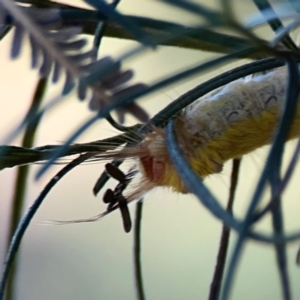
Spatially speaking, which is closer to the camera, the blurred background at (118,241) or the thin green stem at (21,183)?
the thin green stem at (21,183)

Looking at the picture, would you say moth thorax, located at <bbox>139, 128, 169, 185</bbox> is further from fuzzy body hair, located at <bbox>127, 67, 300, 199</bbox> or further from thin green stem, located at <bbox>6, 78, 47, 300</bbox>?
thin green stem, located at <bbox>6, 78, 47, 300</bbox>

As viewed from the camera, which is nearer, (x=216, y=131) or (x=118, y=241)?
(x=216, y=131)

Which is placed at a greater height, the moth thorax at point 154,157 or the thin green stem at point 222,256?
the moth thorax at point 154,157

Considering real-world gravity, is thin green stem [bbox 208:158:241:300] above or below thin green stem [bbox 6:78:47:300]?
below

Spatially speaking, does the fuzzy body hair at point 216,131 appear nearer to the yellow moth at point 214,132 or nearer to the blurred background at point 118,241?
the yellow moth at point 214,132

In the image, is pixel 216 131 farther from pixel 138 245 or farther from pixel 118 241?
pixel 118 241

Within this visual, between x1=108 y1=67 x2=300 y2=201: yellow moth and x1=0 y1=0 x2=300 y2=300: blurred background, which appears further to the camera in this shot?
x1=0 y1=0 x2=300 y2=300: blurred background

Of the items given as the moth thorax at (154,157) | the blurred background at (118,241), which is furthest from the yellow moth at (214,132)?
the blurred background at (118,241)

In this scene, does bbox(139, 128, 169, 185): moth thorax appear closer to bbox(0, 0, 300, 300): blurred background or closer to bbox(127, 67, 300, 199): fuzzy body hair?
bbox(127, 67, 300, 199): fuzzy body hair

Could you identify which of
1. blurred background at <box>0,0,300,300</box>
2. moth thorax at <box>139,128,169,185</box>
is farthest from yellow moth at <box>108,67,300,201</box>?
blurred background at <box>0,0,300,300</box>

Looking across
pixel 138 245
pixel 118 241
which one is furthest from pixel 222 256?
pixel 118 241
